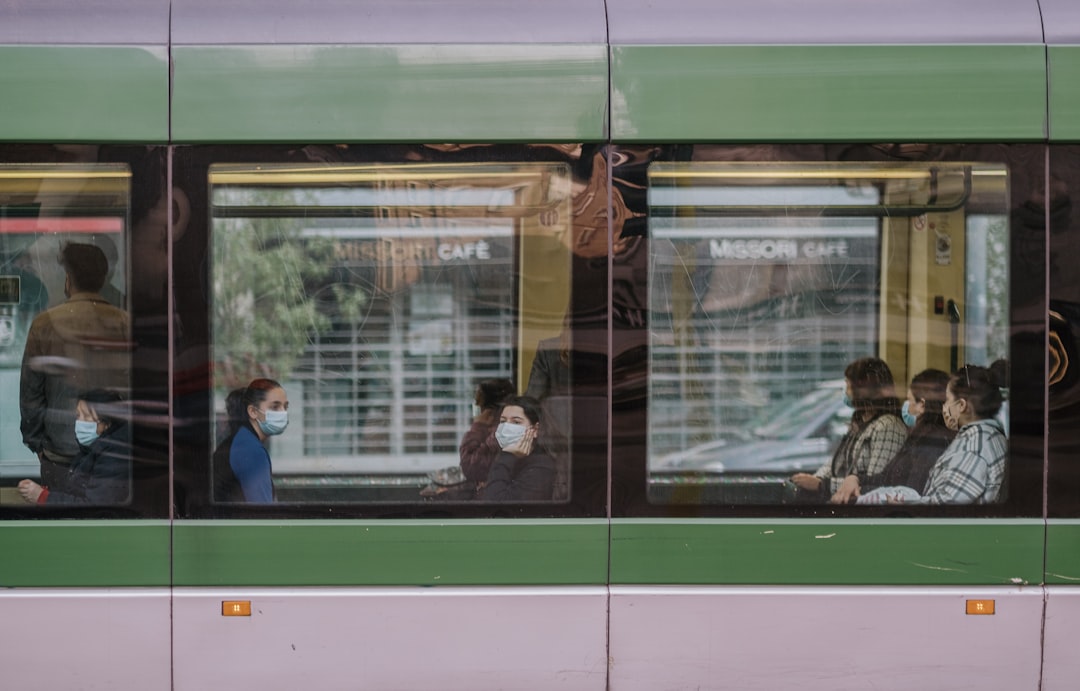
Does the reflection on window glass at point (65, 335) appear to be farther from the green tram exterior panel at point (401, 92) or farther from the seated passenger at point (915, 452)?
the seated passenger at point (915, 452)

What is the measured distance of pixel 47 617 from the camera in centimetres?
411

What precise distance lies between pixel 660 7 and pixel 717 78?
389 millimetres

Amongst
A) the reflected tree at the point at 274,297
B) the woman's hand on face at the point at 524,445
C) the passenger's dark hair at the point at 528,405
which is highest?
the reflected tree at the point at 274,297

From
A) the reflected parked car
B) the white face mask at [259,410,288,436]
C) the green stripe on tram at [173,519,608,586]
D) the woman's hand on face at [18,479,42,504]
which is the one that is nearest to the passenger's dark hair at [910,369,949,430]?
the reflected parked car

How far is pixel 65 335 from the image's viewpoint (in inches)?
164

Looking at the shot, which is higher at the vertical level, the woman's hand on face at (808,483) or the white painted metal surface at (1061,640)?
the woman's hand on face at (808,483)

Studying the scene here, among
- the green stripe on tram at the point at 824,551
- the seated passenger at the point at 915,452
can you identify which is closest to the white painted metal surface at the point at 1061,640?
the green stripe on tram at the point at 824,551

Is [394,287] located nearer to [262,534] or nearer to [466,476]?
[466,476]

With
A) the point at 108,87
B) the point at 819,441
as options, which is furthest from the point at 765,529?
the point at 108,87

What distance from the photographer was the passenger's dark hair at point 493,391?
4207 mm

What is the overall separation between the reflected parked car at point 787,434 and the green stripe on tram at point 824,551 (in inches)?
9.4

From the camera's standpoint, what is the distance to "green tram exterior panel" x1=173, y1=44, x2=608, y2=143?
162 inches

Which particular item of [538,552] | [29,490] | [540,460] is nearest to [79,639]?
[29,490]

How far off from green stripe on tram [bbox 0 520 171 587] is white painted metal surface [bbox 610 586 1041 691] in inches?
74.8
